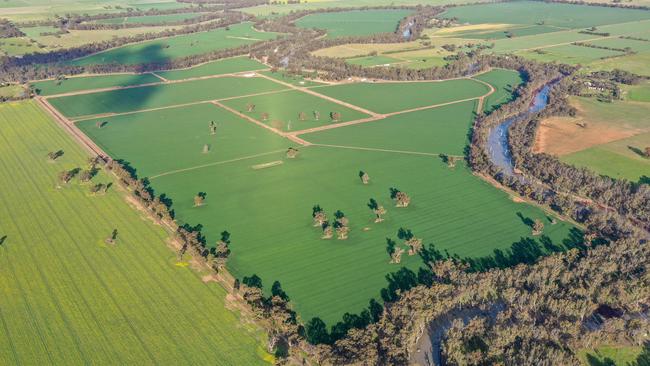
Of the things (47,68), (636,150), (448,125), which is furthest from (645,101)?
(47,68)

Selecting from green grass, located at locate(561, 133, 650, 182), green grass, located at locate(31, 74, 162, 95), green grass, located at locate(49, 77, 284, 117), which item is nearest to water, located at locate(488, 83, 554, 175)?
green grass, located at locate(561, 133, 650, 182)

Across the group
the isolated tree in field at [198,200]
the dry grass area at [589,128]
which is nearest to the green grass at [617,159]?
the dry grass area at [589,128]

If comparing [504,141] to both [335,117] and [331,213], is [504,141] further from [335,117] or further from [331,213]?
[331,213]

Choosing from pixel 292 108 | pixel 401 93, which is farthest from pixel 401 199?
pixel 401 93

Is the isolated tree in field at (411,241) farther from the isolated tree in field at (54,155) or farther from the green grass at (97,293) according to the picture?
the isolated tree in field at (54,155)

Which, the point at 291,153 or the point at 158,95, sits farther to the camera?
the point at 158,95

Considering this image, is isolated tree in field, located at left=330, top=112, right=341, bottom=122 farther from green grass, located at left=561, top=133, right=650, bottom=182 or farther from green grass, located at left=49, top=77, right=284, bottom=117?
green grass, located at left=561, top=133, right=650, bottom=182
